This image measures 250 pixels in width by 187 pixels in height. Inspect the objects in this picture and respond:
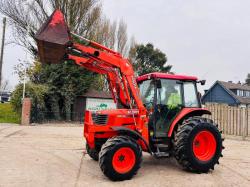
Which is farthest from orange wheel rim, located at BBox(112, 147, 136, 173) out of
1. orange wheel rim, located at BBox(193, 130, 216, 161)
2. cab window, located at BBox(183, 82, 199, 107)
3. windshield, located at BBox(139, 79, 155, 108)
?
cab window, located at BBox(183, 82, 199, 107)

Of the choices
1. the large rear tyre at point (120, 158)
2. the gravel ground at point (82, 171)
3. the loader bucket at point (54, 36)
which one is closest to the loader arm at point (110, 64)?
the loader bucket at point (54, 36)

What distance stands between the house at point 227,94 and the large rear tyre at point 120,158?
32613mm

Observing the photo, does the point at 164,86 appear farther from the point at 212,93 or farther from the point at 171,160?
the point at 212,93

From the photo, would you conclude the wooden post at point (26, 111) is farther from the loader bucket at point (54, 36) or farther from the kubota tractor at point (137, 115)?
the loader bucket at point (54, 36)

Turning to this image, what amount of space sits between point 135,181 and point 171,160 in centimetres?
240

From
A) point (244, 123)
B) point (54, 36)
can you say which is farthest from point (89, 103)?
point (54, 36)

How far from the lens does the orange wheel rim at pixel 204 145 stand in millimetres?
6660

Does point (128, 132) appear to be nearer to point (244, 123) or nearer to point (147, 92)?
point (147, 92)

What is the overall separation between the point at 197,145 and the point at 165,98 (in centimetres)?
131

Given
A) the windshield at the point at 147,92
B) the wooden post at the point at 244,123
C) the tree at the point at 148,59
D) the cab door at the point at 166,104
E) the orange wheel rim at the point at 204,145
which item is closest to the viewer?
the orange wheel rim at the point at 204,145

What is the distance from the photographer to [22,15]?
2214 cm

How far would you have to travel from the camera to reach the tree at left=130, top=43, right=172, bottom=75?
118 feet

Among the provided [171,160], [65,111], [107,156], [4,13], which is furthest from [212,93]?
[107,156]

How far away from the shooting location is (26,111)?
58.5 feet
